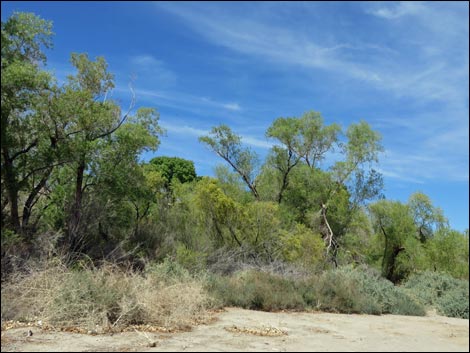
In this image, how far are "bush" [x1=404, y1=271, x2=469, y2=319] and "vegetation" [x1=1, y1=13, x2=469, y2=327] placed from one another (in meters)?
0.08

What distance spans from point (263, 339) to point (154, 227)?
15.2 m

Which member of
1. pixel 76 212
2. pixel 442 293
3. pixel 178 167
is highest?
pixel 178 167

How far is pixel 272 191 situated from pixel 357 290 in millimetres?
17065

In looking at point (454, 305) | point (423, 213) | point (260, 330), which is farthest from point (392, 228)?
point (260, 330)

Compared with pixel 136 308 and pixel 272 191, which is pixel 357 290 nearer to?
pixel 136 308

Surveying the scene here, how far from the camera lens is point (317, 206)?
110 feet

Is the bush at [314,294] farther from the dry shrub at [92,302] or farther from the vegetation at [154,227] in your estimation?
the dry shrub at [92,302]

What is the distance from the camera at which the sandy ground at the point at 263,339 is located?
8211 mm

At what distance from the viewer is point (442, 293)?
22.6 metres

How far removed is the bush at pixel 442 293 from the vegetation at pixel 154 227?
8 cm

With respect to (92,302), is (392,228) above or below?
above

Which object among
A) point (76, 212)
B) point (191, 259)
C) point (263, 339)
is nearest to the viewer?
point (263, 339)

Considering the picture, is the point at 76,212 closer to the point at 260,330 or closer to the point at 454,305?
the point at 260,330

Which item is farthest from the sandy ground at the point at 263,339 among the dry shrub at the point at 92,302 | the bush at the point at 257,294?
the bush at the point at 257,294
